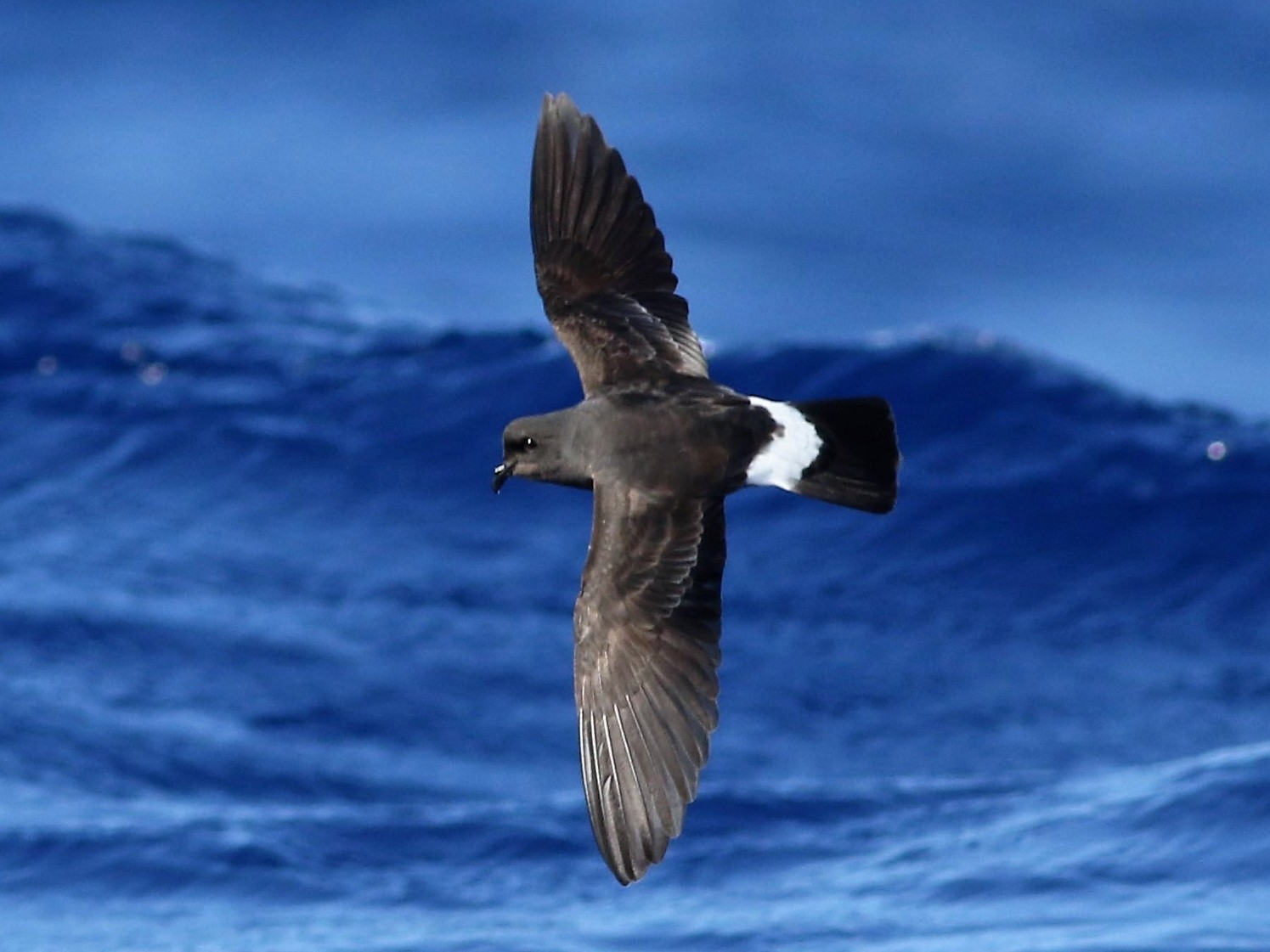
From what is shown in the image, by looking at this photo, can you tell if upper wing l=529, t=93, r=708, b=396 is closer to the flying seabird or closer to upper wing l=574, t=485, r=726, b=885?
the flying seabird

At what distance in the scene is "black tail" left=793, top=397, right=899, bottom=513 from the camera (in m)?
6.86

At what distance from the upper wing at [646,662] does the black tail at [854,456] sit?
32cm

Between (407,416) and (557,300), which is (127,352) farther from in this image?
(557,300)

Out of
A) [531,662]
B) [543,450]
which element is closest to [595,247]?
→ [543,450]

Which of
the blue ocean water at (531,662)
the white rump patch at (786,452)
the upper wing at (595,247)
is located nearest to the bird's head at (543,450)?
the white rump patch at (786,452)

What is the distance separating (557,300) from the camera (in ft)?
24.9

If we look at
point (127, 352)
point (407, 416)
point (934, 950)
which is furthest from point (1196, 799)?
point (127, 352)

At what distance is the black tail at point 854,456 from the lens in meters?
6.86

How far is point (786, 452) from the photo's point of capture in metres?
6.82

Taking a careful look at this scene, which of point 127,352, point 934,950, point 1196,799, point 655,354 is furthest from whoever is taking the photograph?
point 127,352

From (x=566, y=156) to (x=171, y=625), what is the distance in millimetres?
5821

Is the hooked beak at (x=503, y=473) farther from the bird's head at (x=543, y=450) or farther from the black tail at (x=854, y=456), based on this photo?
the black tail at (x=854, y=456)

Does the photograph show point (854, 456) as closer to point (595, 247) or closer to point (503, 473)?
point (503, 473)

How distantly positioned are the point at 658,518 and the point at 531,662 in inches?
218
